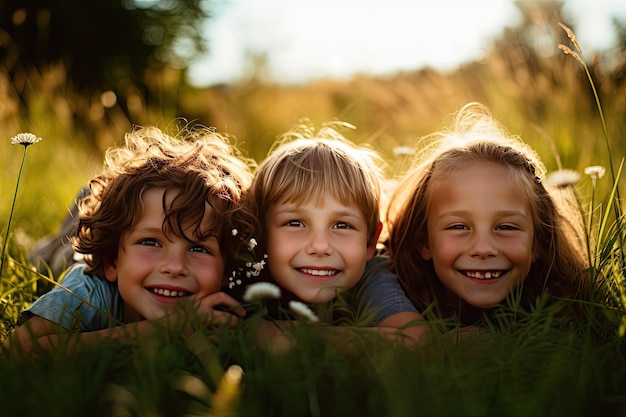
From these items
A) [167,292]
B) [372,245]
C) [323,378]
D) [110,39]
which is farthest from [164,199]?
[110,39]

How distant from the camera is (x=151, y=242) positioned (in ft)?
7.63

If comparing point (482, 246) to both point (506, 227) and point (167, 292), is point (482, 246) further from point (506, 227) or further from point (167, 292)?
point (167, 292)

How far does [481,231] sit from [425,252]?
1.08 feet

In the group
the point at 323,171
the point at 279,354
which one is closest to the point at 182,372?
the point at 279,354

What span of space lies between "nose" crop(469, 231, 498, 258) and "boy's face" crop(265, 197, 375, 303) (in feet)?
1.25

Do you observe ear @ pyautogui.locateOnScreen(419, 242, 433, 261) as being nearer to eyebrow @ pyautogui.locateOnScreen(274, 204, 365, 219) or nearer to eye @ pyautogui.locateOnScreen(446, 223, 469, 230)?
eye @ pyautogui.locateOnScreen(446, 223, 469, 230)

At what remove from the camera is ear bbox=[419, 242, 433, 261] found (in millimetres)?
2686

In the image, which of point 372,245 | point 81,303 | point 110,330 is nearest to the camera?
point 110,330

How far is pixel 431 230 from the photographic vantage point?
259cm

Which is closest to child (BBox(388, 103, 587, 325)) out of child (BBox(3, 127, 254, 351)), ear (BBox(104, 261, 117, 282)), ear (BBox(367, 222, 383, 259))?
ear (BBox(367, 222, 383, 259))

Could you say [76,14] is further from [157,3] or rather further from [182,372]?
[182,372]

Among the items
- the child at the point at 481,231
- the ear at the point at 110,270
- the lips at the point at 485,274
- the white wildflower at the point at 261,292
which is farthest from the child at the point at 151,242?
the lips at the point at 485,274

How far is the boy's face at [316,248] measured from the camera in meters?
2.39

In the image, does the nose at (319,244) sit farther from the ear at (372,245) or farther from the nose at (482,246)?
the nose at (482,246)
